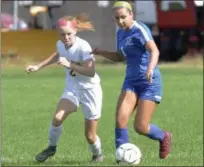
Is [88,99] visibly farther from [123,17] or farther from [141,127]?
[123,17]

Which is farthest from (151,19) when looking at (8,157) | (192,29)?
(8,157)

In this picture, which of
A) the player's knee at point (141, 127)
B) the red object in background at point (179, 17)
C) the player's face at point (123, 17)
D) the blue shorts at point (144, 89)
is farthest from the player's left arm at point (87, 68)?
the red object in background at point (179, 17)

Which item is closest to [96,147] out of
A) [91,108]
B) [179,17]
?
[91,108]

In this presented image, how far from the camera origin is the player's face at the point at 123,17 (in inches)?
379

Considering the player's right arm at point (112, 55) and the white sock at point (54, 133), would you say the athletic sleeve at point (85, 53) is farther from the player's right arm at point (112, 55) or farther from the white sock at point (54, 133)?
the white sock at point (54, 133)

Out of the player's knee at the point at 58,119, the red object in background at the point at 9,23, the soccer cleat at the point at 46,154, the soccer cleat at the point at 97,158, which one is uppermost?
the player's knee at the point at 58,119

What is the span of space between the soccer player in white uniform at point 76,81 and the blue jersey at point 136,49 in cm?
52

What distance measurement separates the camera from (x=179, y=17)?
35062mm

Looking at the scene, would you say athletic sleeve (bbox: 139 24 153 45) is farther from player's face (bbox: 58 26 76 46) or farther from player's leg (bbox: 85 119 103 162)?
player's leg (bbox: 85 119 103 162)

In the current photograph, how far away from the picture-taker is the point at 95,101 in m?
10.6

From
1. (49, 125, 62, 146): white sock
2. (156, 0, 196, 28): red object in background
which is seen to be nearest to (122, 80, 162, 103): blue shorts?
(49, 125, 62, 146): white sock

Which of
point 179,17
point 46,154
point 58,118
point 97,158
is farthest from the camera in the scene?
point 179,17

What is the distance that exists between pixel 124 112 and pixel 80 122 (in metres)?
5.98

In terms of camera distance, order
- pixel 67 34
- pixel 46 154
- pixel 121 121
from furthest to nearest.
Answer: pixel 46 154, pixel 67 34, pixel 121 121
